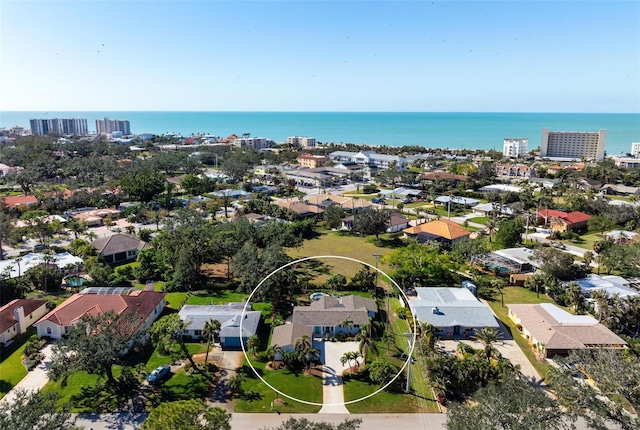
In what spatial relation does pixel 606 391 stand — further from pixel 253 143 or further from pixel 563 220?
pixel 253 143

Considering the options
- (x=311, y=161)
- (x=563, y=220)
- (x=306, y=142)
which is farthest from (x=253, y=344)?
(x=306, y=142)

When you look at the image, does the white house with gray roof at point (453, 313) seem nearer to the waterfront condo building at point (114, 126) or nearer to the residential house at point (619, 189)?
the residential house at point (619, 189)

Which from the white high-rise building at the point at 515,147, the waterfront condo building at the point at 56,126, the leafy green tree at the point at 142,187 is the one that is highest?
the waterfront condo building at the point at 56,126

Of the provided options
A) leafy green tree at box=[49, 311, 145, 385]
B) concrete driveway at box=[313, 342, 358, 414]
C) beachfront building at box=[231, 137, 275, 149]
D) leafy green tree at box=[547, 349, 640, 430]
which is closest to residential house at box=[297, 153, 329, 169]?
beachfront building at box=[231, 137, 275, 149]

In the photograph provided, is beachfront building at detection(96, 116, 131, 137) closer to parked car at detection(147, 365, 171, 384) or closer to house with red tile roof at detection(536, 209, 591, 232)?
house with red tile roof at detection(536, 209, 591, 232)

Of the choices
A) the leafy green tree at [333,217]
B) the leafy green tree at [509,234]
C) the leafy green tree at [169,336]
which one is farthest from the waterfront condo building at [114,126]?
the leafy green tree at [169,336]

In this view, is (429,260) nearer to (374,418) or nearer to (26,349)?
(374,418)
